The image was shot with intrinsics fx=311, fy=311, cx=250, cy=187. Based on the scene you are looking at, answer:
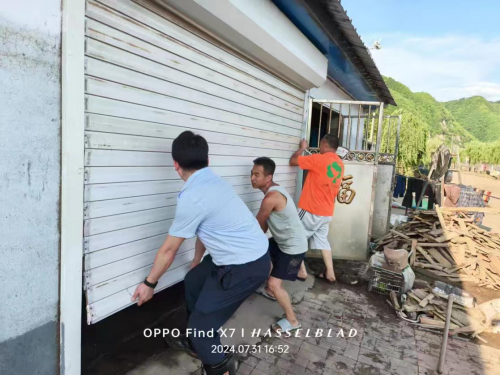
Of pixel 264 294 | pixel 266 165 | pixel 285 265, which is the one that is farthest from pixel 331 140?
pixel 264 294

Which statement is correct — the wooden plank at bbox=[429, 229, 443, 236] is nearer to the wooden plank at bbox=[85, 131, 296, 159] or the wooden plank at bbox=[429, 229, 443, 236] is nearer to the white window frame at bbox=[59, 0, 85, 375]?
the wooden plank at bbox=[85, 131, 296, 159]

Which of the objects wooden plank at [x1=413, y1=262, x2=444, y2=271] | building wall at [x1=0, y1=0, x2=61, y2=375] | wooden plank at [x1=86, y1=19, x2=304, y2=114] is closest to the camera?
building wall at [x1=0, y1=0, x2=61, y2=375]

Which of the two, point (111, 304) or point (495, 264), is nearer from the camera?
point (111, 304)

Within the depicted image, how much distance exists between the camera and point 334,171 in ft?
14.7

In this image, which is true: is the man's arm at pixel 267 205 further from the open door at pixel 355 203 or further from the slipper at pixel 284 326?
the open door at pixel 355 203

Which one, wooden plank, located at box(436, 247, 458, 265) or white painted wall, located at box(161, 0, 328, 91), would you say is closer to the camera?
white painted wall, located at box(161, 0, 328, 91)

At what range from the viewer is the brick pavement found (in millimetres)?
2719

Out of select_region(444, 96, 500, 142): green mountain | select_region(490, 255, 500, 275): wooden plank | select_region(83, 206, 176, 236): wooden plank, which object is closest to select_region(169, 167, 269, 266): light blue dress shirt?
select_region(83, 206, 176, 236): wooden plank

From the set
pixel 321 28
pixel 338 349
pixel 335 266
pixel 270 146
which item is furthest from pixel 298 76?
pixel 338 349

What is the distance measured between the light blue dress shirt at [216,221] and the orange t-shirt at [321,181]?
2334 mm

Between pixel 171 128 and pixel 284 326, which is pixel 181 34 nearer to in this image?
pixel 171 128

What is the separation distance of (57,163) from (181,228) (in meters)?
0.81

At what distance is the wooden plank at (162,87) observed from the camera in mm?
2031

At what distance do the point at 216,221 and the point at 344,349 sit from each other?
1.96 m
